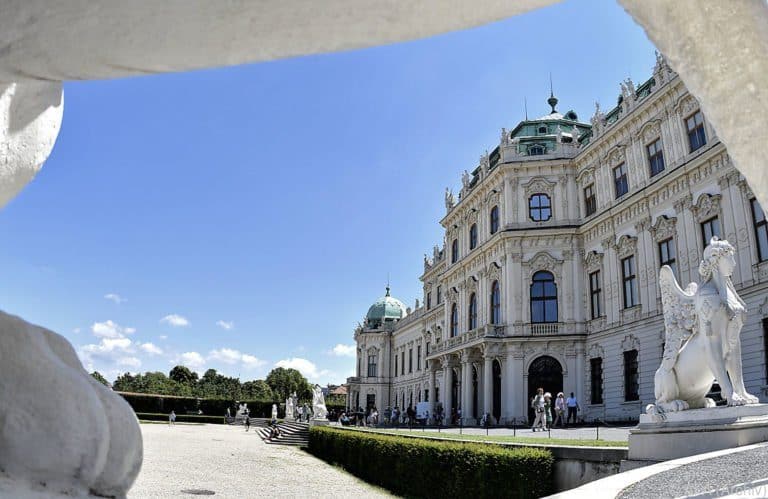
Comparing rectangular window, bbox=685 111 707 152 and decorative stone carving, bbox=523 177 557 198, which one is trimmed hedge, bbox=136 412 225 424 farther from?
rectangular window, bbox=685 111 707 152

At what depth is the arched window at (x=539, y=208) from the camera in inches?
1307

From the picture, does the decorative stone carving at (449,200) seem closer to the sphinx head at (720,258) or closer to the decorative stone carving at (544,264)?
the decorative stone carving at (544,264)

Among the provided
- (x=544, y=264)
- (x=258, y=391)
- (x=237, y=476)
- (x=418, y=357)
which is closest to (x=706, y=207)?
(x=544, y=264)

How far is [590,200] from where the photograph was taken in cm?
3142

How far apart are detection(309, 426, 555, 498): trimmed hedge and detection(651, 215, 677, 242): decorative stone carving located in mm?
15975

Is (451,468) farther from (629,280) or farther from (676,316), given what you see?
(629,280)

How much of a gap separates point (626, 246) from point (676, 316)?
20.4m

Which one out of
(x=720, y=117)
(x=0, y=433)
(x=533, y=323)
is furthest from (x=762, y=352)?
(x=0, y=433)

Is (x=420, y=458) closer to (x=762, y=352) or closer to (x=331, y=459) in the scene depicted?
(x=331, y=459)

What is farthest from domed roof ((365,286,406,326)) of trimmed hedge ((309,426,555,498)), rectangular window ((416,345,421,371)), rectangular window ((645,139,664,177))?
trimmed hedge ((309,426,555,498))

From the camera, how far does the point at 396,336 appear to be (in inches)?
2489

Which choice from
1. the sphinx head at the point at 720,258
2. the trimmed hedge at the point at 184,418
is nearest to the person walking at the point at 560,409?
the sphinx head at the point at 720,258

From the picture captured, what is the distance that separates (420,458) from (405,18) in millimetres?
11841

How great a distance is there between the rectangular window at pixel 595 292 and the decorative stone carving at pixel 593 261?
0.27 meters
